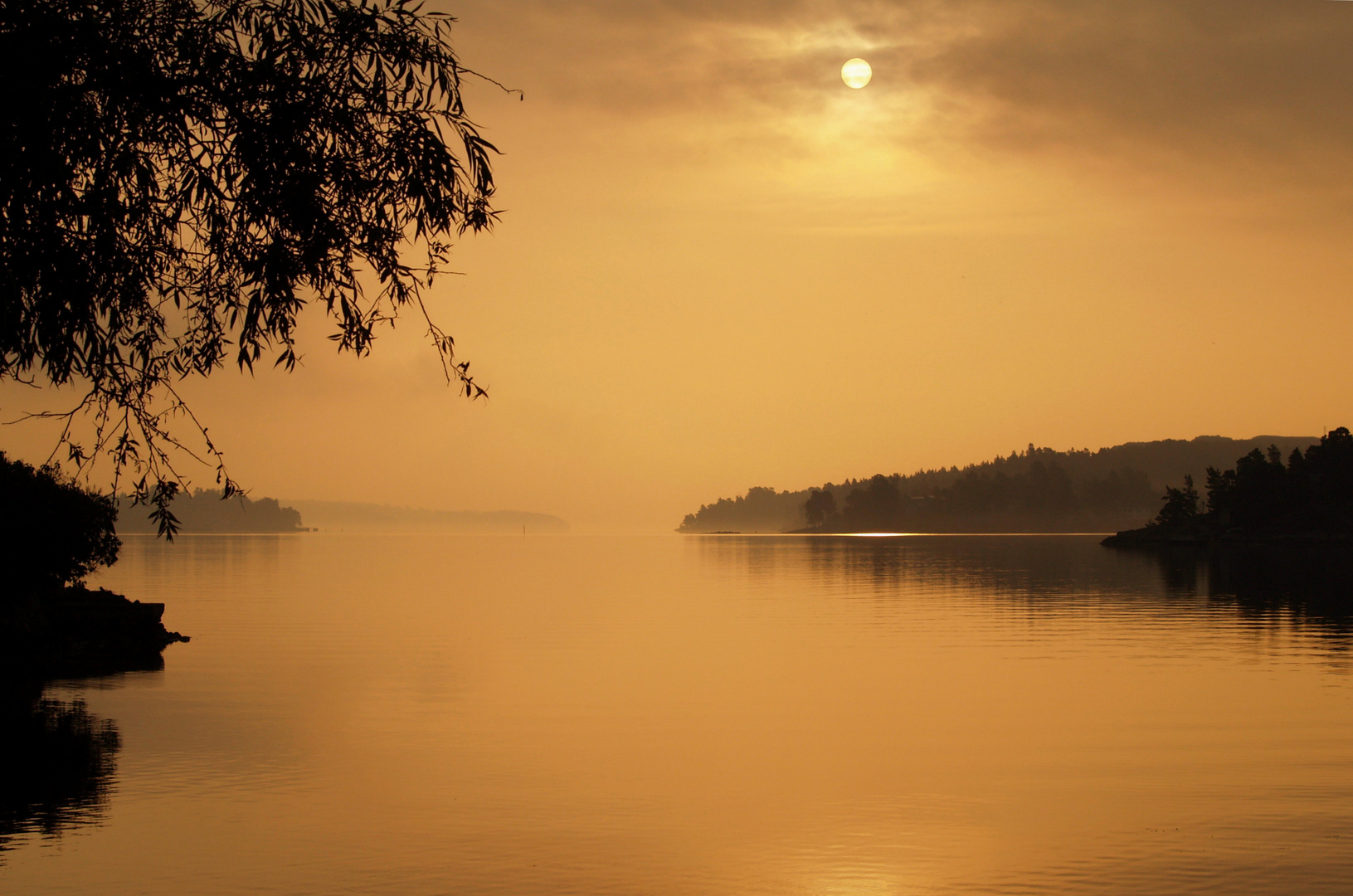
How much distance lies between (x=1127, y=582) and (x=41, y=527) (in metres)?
83.6

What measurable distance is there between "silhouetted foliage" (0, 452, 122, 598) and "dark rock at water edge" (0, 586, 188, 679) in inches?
33.1

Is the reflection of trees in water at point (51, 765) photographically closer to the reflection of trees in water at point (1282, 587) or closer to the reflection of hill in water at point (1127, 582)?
the reflection of trees in water at point (1282, 587)

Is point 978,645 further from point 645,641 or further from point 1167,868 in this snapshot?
point 1167,868

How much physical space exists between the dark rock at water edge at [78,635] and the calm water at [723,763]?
4.34ft

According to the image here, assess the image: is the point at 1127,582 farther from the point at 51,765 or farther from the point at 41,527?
the point at 51,765

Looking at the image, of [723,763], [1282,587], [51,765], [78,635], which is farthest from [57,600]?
[1282,587]

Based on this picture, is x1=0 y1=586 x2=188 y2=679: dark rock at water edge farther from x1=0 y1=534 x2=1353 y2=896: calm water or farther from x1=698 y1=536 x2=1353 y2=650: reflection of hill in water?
x1=698 y1=536 x2=1353 y2=650: reflection of hill in water

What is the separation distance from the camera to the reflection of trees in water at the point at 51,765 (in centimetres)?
1947

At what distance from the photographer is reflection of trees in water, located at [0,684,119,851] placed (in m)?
19.5

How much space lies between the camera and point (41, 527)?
42.8 m

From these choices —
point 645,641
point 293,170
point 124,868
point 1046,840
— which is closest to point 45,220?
point 293,170

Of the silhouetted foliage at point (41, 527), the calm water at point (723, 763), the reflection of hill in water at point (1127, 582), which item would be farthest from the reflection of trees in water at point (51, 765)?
the reflection of hill in water at point (1127, 582)

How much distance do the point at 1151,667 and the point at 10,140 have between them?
37.7 m

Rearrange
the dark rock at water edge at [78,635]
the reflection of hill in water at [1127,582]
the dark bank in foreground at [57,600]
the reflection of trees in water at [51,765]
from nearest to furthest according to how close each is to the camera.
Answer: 1. the reflection of trees in water at [51,765]
2. the dark rock at water edge at [78,635]
3. the dark bank in foreground at [57,600]
4. the reflection of hill in water at [1127,582]
